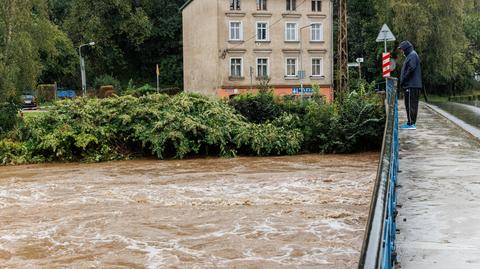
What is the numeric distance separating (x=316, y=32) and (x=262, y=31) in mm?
4935

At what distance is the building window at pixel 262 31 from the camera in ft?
173

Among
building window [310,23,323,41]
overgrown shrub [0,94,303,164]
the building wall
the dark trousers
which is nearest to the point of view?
the dark trousers

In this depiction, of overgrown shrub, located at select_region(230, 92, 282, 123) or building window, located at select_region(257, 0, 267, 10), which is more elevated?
building window, located at select_region(257, 0, 267, 10)

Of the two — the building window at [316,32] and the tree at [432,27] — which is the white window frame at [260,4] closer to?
the building window at [316,32]

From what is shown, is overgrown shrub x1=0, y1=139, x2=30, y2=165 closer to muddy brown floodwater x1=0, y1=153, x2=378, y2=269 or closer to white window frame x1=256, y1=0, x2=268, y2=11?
muddy brown floodwater x1=0, y1=153, x2=378, y2=269

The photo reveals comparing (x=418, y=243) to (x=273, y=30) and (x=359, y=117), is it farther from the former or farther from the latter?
(x=273, y=30)

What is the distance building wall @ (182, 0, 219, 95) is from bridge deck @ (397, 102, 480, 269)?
38.8 metres

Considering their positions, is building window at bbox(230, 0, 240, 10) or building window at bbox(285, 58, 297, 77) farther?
building window at bbox(285, 58, 297, 77)

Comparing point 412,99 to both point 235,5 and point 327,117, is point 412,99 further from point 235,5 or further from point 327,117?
point 235,5

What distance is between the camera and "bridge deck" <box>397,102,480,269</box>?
5.72 metres

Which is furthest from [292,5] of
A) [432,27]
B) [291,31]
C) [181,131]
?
[181,131]

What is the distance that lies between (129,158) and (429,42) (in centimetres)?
3892

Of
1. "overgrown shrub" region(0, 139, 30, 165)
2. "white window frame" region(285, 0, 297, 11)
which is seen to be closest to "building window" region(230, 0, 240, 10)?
"white window frame" region(285, 0, 297, 11)

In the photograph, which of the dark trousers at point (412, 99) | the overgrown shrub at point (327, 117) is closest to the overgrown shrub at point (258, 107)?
the overgrown shrub at point (327, 117)
